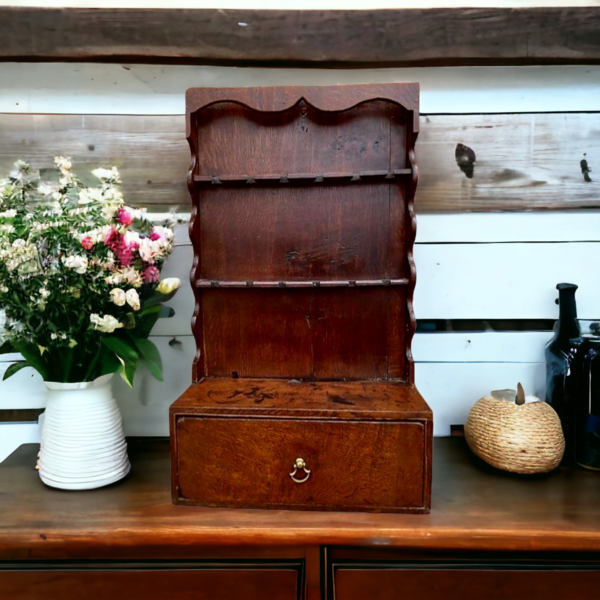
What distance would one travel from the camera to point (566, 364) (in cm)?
122

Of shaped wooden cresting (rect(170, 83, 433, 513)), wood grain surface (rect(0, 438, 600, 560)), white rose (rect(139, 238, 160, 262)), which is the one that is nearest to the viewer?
wood grain surface (rect(0, 438, 600, 560))

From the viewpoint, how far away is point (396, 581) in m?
0.91

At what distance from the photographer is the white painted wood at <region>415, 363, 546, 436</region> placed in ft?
4.44

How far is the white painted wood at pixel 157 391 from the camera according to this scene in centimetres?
136

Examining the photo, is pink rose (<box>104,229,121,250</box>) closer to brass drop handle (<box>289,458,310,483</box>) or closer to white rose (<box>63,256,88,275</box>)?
white rose (<box>63,256,88,275</box>)

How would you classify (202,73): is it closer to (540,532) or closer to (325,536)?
(325,536)

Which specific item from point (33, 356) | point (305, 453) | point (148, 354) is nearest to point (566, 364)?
point (305, 453)

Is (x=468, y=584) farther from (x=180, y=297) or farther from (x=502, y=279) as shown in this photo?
(x=180, y=297)

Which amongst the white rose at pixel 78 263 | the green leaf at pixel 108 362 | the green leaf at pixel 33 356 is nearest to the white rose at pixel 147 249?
the white rose at pixel 78 263

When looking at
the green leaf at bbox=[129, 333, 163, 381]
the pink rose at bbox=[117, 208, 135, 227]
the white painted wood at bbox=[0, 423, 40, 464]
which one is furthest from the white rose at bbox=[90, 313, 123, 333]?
the white painted wood at bbox=[0, 423, 40, 464]

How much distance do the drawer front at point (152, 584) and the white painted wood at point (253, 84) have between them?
1149 mm

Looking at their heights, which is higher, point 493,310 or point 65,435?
point 493,310

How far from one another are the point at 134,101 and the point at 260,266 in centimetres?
62

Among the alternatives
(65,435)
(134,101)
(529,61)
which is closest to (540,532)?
(65,435)
